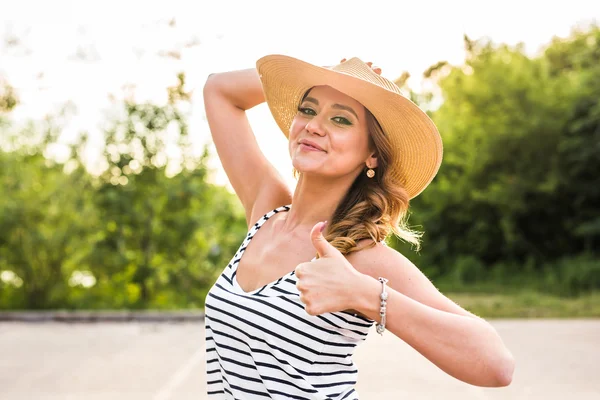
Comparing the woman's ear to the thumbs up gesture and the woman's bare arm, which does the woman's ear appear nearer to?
the woman's bare arm

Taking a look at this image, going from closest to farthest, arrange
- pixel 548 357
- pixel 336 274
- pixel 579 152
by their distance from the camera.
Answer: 1. pixel 336 274
2. pixel 548 357
3. pixel 579 152

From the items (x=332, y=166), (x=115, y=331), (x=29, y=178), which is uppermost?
(x=332, y=166)

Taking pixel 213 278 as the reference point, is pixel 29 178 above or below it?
above

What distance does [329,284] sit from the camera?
1.80 m

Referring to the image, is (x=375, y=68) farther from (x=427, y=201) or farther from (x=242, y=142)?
(x=427, y=201)

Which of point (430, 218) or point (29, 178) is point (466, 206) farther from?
point (29, 178)

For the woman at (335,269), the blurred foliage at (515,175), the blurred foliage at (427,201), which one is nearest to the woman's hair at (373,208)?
the woman at (335,269)

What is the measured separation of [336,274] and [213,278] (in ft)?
43.8

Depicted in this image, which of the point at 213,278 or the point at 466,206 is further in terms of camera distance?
the point at 466,206

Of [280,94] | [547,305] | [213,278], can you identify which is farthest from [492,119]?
[280,94]

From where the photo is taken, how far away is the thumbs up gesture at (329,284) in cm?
180

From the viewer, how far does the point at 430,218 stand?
23.5m

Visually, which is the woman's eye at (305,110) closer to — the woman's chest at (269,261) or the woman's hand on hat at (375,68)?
the woman's hand on hat at (375,68)

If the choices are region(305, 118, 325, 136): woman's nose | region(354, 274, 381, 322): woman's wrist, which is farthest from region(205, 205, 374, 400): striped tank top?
region(305, 118, 325, 136): woman's nose
